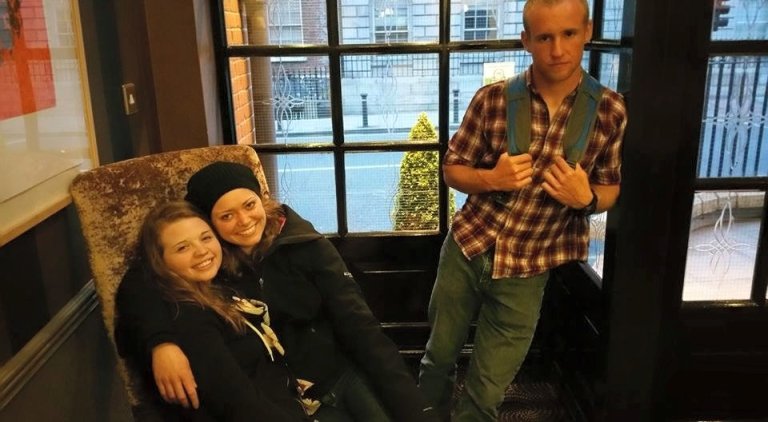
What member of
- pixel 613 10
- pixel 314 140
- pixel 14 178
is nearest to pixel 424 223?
pixel 314 140

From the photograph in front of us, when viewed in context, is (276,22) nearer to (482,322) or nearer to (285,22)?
(285,22)

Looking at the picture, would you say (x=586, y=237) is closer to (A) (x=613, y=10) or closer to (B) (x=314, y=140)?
(A) (x=613, y=10)

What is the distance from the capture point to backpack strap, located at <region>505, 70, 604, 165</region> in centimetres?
154

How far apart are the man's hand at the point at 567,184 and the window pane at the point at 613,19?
501 millimetres

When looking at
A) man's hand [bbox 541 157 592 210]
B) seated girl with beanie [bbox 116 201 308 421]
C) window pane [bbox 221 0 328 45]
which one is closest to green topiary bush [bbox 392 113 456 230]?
window pane [bbox 221 0 328 45]

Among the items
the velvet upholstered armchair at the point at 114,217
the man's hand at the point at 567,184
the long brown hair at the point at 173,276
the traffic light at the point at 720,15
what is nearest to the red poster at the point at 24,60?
the velvet upholstered armchair at the point at 114,217

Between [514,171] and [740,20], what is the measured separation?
77 cm

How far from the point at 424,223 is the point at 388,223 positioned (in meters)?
0.14

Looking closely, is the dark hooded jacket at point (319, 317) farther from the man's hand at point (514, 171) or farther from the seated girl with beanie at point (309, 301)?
the man's hand at point (514, 171)

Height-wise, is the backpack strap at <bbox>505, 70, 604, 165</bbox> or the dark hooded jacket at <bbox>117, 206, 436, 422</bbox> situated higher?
the backpack strap at <bbox>505, 70, 604, 165</bbox>

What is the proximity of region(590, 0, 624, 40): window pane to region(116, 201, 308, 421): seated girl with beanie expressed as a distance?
125cm

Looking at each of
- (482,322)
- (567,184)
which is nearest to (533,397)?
(482,322)

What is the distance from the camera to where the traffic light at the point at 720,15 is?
1645mm

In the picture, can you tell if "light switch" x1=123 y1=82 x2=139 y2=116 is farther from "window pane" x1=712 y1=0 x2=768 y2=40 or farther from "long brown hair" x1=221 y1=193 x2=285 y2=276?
"window pane" x1=712 y1=0 x2=768 y2=40
